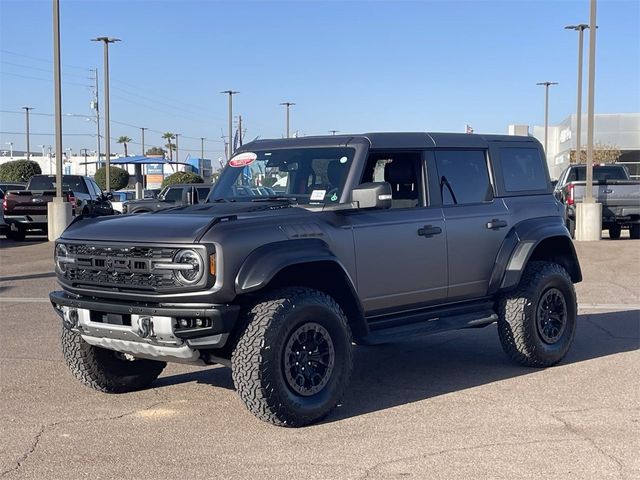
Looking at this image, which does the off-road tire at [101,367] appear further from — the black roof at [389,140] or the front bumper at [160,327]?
the black roof at [389,140]

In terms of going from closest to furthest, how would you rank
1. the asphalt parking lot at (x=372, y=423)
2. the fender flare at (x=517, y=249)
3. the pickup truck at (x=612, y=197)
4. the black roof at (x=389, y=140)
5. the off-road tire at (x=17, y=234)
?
the asphalt parking lot at (x=372, y=423) < the black roof at (x=389, y=140) < the fender flare at (x=517, y=249) < the pickup truck at (x=612, y=197) < the off-road tire at (x=17, y=234)

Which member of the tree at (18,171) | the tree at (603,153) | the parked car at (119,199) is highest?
the tree at (603,153)

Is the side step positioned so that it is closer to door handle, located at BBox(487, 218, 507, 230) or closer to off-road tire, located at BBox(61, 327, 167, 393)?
door handle, located at BBox(487, 218, 507, 230)

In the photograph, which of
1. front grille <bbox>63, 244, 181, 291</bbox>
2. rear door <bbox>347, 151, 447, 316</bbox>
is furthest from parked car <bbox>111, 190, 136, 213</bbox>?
front grille <bbox>63, 244, 181, 291</bbox>

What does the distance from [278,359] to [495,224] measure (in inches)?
110

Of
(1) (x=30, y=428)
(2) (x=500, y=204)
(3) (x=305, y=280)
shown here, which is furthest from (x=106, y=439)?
(2) (x=500, y=204)

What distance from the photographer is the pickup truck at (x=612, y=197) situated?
2223 cm

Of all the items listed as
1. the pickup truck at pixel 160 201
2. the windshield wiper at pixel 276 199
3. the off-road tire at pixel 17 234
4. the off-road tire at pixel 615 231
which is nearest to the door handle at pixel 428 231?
the windshield wiper at pixel 276 199

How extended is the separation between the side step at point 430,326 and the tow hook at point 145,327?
5.43 ft

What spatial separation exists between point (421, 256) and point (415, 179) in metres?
0.74

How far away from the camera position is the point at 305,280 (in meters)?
6.27

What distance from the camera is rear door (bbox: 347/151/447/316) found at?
6.57 metres

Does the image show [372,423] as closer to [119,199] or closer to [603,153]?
[119,199]

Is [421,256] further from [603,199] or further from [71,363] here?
[603,199]
